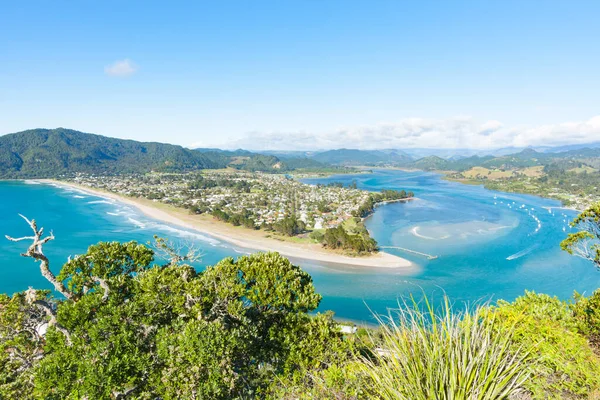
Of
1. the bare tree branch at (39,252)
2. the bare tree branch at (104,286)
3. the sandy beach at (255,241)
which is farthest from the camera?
the sandy beach at (255,241)

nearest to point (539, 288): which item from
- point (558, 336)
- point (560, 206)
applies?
point (558, 336)

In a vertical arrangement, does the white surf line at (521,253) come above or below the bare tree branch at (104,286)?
below

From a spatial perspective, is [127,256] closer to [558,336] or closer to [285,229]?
[558,336]

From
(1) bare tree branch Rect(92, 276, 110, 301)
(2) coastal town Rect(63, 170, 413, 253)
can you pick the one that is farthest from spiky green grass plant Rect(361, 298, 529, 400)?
(2) coastal town Rect(63, 170, 413, 253)

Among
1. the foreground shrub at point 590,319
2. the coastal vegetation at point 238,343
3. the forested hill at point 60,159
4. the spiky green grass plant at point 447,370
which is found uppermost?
the forested hill at point 60,159

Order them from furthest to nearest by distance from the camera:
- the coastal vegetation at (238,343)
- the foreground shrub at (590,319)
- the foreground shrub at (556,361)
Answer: the foreground shrub at (590,319) < the foreground shrub at (556,361) < the coastal vegetation at (238,343)

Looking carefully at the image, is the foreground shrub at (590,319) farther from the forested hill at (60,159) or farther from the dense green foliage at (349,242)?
the forested hill at (60,159)

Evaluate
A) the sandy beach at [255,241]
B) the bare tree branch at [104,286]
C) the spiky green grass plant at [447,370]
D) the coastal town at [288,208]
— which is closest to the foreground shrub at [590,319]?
the spiky green grass plant at [447,370]
